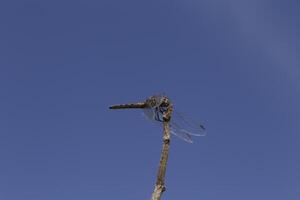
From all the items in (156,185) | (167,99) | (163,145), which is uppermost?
(167,99)

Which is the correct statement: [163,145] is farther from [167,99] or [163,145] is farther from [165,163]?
[167,99]

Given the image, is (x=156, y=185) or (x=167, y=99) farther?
(x=167, y=99)

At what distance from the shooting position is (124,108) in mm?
50062

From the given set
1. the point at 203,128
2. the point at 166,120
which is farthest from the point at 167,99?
the point at 203,128

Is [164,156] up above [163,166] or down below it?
above

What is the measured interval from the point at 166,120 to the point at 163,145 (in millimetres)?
2600

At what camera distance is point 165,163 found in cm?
4119

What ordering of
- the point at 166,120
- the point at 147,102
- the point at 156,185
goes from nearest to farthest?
the point at 156,185
the point at 166,120
the point at 147,102

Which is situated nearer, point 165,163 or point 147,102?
point 165,163

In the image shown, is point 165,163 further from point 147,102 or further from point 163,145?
point 147,102

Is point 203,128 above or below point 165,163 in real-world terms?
above

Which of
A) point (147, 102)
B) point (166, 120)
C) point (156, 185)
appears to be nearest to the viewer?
point (156, 185)

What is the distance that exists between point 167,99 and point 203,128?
5479 millimetres

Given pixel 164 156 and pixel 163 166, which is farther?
pixel 164 156
